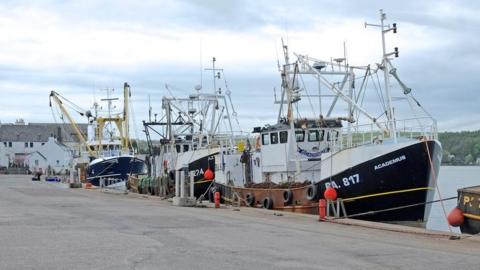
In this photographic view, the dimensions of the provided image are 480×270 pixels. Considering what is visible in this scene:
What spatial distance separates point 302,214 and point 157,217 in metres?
5.12

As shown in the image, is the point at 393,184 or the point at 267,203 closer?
the point at 393,184

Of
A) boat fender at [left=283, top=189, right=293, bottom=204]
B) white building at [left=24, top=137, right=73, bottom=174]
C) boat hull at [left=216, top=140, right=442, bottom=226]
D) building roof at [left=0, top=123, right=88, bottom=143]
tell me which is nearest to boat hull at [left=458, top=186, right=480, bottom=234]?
boat hull at [left=216, top=140, right=442, bottom=226]

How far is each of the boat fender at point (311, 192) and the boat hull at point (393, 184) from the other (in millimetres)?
324

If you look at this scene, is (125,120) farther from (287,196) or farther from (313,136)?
(287,196)

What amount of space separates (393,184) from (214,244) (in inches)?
345

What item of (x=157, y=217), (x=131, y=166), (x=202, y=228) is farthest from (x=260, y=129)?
(x=131, y=166)

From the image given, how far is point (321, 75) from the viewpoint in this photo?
2381 centimetres

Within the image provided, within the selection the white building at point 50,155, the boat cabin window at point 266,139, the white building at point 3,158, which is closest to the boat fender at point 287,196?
the boat cabin window at point 266,139

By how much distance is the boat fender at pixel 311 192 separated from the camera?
21.4 m

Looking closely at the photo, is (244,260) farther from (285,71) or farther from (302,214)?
(285,71)

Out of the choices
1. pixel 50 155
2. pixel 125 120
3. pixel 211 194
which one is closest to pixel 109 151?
pixel 125 120

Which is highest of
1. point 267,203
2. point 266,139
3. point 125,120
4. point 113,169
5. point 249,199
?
point 125,120

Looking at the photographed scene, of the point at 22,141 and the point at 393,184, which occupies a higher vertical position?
the point at 22,141

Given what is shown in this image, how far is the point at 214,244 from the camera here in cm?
1223
